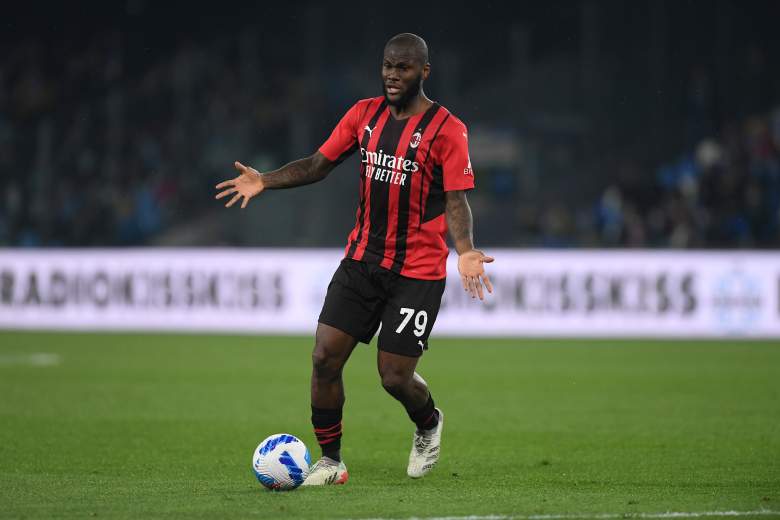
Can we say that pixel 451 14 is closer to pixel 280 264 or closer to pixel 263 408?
pixel 280 264

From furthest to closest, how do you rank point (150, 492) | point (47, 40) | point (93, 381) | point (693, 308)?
point (47, 40) < point (693, 308) < point (93, 381) < point (150, 492)

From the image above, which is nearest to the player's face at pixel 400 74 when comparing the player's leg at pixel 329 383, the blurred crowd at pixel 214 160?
the player's leg at pixel 329 383

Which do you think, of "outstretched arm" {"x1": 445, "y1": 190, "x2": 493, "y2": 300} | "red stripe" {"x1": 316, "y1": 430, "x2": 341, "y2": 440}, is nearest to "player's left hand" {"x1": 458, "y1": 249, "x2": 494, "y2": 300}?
"outstretched arm" {"x1": 445, "y1": 190, "x2": 493, "y2": 300}

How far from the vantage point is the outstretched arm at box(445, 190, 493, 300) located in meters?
6.47

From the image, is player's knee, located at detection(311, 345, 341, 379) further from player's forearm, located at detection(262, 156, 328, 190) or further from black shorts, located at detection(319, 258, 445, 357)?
player's forearm, located at detection(262, 156, 328, 190)

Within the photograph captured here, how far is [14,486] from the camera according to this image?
659 cm

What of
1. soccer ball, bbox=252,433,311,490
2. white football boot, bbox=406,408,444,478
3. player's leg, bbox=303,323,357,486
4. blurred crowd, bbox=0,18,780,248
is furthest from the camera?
blurred crowd, bbox=0,18,780,248

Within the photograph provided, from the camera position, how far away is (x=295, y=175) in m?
6.96

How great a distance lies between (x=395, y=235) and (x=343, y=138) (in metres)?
0.63

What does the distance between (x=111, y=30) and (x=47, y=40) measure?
1.44m

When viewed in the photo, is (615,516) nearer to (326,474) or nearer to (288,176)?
(326,474)

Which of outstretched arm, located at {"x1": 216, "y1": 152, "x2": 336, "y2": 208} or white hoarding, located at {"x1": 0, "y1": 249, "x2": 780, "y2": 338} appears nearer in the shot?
outstretched arm, located at {"x1": 216, "y1": 152, "x2": 336, "y2": 208}

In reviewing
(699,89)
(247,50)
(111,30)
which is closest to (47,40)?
(111,30)

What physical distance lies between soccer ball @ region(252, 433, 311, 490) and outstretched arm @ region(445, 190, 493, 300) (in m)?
1.23
